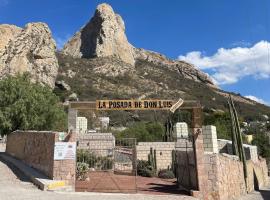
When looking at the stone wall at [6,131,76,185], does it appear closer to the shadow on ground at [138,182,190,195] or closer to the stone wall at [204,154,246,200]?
the shadow on ground at [138,182,190,195]

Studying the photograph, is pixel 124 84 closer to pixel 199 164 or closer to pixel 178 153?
pixel 178 153

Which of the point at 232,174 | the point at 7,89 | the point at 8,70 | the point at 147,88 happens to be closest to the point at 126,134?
the point at 7,89

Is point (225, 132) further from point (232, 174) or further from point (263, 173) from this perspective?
point (232, 174)

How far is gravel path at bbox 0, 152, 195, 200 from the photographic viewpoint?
1225 centimetres

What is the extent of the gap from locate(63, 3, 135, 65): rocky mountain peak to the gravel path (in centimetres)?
10479

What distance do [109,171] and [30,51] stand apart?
52.1 metres

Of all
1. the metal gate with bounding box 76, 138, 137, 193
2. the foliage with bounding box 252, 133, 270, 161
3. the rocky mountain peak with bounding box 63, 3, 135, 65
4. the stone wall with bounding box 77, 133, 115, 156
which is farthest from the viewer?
the rocky mountain peak with bounding box 63, 3, 135, 65

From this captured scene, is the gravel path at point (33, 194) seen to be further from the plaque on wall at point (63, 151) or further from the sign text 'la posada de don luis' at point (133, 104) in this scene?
the sign text 'la posada de don luis' at point (133, 104)

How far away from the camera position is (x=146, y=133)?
3584 centimetres

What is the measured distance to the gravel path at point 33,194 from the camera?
12250mm

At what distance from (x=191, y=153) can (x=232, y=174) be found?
12.2 ft

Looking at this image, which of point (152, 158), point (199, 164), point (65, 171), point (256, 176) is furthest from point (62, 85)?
point (199, 164)

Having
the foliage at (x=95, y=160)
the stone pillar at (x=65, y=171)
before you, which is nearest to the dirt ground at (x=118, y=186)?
the stone pillar at (x=65, y=171)

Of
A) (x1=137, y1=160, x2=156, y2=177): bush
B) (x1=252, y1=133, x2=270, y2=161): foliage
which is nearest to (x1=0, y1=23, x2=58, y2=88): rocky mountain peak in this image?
(x1=252, y1=133, x2=270, y2=161): foliage
